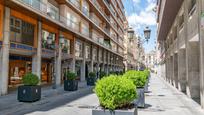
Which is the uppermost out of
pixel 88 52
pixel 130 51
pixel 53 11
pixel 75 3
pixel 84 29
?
pixel 75 3

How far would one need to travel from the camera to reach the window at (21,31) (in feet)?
64.4

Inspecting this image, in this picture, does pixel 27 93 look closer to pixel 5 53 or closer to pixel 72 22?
pixel 5 53

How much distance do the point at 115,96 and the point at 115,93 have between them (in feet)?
0.27

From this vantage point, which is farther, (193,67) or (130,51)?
(130,51)

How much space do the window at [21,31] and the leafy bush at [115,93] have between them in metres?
14.9

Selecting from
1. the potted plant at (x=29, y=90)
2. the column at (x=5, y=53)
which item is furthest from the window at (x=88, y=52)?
the potted plant at (x=29, y=90)

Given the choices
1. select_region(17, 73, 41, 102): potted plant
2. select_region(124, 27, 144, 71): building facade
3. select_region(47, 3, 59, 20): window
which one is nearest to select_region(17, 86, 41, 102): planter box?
select_region(17, 73, 41, 102): potted plant

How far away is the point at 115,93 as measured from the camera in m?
6.00

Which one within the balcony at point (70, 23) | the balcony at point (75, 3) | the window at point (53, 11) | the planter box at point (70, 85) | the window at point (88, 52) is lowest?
the planter box at point (70, 85)

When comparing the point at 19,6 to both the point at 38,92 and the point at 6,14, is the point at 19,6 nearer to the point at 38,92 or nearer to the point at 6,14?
the point at 6,14

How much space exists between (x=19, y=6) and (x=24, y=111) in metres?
9.86

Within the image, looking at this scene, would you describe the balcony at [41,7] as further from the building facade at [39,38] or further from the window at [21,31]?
the window at [21,31]

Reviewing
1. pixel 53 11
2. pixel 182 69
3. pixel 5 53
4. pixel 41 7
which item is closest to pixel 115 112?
pixel 5 53

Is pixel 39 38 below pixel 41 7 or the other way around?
below
